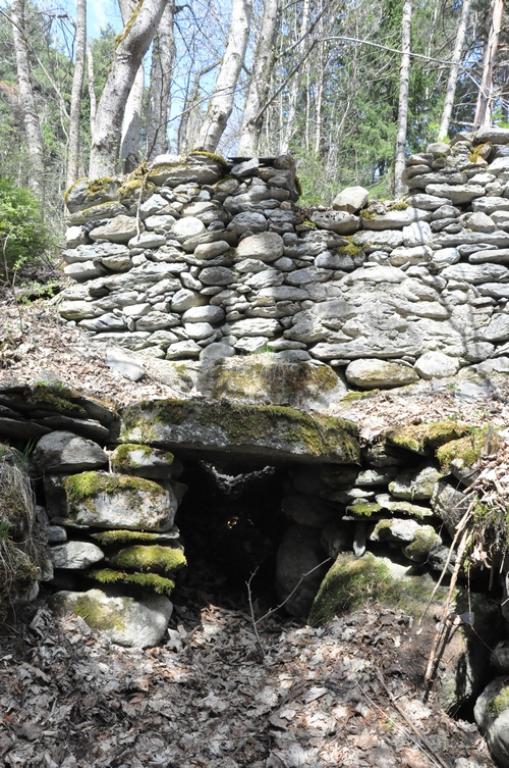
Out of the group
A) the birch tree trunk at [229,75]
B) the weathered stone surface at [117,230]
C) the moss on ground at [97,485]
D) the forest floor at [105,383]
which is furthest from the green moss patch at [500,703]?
the birch tree trunk at [229,75]

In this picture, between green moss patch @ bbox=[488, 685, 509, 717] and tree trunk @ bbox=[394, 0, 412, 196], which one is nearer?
green moss patch @ bbox=[488, 685, 509, 717]

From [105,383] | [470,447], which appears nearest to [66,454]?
[105,383]

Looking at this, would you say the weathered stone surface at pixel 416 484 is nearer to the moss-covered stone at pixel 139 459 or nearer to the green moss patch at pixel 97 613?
the moss-covered stone at pixel 139 459

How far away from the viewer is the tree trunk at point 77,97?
10328 millimetres

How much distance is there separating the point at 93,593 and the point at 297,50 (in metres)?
14.9

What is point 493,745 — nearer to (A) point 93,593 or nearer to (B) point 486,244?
(A) point 93,593

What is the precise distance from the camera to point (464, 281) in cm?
546

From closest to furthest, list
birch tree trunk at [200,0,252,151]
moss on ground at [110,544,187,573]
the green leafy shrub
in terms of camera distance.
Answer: moss on ground at [110,544,187,573] → the green leafy shrub → birch tree trunk at [200,0,252,151]

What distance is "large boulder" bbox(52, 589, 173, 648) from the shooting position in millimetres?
3357

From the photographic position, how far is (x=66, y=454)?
3576mm

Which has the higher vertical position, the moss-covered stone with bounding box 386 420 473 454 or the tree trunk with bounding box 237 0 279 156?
the tree trunk with bounding box 237 0 279 156

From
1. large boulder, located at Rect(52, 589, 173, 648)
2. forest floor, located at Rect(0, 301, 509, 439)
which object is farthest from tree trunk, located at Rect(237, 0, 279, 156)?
large boulder, located at Rect(52, 589, 173, 648)

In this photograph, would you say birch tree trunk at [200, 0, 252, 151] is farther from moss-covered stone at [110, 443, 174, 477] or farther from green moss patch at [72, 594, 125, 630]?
green moss patch at [72, 594, 125, 630]

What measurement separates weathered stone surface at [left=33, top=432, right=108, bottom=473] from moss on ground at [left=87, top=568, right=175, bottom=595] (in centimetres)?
66
